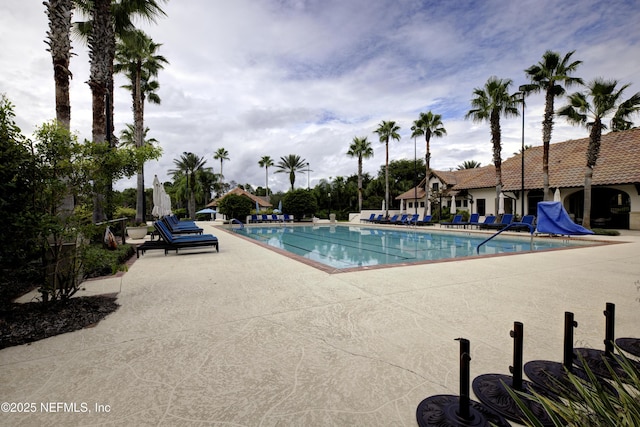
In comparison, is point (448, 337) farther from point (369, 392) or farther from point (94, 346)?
point (94, 346)

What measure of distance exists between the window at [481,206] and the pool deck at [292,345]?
Answer: 23.5m

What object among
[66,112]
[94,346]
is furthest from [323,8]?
[94,346]

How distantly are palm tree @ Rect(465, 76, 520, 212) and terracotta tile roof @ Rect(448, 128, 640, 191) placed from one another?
4.85 meters

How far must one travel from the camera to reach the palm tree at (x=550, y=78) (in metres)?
18.5

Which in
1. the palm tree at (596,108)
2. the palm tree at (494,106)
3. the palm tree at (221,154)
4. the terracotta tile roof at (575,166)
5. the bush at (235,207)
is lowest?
the bush at (235,207)

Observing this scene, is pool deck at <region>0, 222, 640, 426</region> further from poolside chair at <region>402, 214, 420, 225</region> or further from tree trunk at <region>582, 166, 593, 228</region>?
poolside chair at <region>402, 214, 420, 225</region>

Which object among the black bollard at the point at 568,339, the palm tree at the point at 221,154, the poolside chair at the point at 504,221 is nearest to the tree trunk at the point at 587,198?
the poolside chair at the point at 504,221

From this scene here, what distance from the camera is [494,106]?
70.2 ft

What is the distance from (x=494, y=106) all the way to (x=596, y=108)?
18.1ft

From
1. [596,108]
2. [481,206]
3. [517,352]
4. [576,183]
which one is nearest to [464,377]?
[517,352]

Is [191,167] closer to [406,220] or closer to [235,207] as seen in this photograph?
[235,207]

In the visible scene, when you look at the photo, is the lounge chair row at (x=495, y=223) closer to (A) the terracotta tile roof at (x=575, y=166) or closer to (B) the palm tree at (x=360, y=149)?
(A) the terracotta tile roof at (x=575, y=166)

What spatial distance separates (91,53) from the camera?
34.2 feet

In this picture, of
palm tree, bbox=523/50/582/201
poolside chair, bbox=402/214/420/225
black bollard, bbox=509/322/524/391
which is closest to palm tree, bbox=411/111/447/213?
poolside chair, bbox=402/214/420/225
